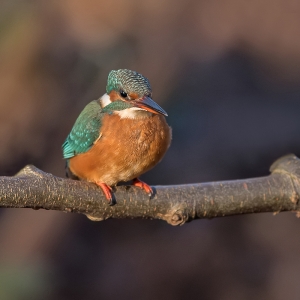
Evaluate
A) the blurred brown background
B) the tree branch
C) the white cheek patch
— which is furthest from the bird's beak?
the blurred brown background

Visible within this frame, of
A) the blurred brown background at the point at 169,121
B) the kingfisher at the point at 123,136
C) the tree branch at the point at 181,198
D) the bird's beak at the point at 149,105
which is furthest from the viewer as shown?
the blurred brown background at the point at 169,121

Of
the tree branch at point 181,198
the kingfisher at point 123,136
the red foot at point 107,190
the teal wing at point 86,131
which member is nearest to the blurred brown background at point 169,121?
the teal wing at point 86,131

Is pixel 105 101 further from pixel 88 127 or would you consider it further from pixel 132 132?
pixel 132 132

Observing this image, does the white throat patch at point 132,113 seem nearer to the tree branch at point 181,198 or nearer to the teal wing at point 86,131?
the teal wing at point 86,131

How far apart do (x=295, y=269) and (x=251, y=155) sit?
3.67 ft

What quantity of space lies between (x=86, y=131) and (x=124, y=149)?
29cm

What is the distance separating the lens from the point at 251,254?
4922 millimetres

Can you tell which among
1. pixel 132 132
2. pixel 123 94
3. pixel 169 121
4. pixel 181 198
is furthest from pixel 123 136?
pixel 169 121

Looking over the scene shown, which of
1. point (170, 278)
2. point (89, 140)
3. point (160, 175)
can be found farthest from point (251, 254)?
point (89, 140)

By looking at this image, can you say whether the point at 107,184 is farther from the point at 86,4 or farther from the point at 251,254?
the point at 86,4

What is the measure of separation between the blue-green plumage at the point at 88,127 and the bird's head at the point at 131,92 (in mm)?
27

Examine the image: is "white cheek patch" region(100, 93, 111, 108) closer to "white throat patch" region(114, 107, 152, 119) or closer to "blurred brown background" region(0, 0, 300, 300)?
"white throat patch" region(114, 107, 152, 119)

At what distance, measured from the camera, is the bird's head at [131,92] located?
8.61ft

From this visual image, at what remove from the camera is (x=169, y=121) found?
207 inches
